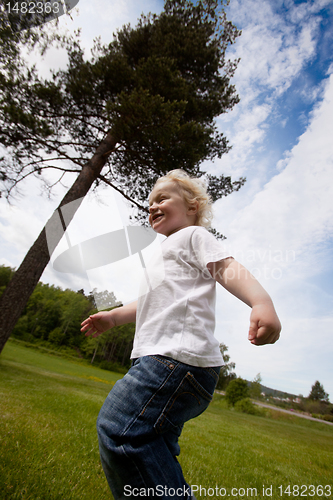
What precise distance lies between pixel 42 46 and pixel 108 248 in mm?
7120

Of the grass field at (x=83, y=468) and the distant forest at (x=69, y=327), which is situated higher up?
the distant forest at (x=69, y=327)

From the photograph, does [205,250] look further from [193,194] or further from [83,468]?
[83,468]

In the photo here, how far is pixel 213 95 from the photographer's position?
7281mm

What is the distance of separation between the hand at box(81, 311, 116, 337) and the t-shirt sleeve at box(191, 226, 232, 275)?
2.29 ft

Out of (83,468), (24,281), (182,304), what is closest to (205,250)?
(182,304)

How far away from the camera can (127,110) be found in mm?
5488

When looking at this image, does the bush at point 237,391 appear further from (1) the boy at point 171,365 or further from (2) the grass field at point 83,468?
(1) the boy at point 171,365

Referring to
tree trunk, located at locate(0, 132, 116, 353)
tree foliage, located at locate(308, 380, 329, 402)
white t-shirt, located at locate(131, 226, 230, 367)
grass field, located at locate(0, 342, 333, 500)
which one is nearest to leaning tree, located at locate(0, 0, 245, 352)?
tree trunk, located at locate(0, 132, 116, 353)

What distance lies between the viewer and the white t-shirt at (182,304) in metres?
1.04

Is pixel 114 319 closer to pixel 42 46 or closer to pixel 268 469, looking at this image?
pixel 268 469

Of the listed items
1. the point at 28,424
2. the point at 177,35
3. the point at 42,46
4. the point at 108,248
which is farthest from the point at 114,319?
the point at 177,35

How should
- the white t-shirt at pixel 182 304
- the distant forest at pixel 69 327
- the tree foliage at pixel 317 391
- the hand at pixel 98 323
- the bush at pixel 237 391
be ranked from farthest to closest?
the tree foliage at pixel 317 391
the bush at pixel 237 391
the distant forest at pixel 69 327
the hand at pixel 98 323
the white t-shirt at pixel 182 304

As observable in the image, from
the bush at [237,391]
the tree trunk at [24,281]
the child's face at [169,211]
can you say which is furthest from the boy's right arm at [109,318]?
the bush at [237,391]

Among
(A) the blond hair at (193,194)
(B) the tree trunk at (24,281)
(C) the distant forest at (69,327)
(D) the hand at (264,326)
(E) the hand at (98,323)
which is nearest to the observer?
(D) the hand at (264,326)
